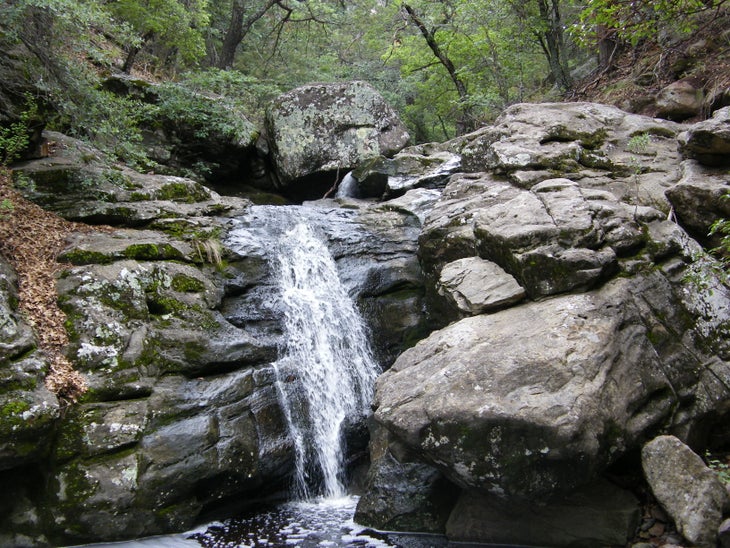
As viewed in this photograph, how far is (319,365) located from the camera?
26.4ft

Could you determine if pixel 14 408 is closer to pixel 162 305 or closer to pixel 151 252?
pixel 162 305

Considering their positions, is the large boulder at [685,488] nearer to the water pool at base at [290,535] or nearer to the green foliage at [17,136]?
the water pool at base at [290,535]

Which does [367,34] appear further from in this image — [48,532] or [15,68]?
[48,532]

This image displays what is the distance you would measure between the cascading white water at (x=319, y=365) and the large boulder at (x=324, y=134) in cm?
467

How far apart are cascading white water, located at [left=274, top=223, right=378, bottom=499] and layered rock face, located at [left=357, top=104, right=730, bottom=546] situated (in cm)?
100

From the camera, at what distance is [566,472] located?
15.5 feet

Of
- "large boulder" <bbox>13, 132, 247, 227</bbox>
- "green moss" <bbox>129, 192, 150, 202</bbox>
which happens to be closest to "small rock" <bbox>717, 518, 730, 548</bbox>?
"large boulder" <bbox>13, 132, 247, 227</bbox>

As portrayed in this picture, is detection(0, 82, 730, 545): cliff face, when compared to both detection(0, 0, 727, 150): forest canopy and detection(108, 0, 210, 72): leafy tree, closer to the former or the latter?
detection(0, 0, 727, 150): forest canopy

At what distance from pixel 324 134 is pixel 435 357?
9672 mm

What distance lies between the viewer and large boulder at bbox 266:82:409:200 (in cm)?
1381

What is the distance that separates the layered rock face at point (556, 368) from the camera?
4.82m

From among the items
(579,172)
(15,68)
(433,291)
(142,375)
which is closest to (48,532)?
(142,375)

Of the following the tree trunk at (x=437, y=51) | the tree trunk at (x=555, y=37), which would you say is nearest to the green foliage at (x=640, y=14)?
the tree trunk at (x=555, y=37)

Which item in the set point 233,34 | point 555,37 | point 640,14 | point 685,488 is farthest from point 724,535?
point 233,34
